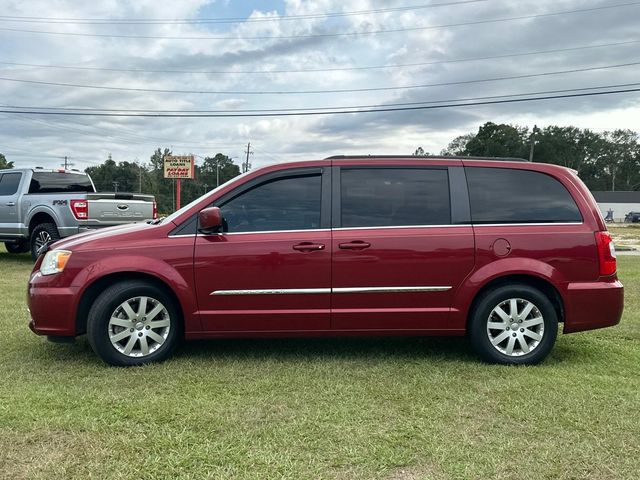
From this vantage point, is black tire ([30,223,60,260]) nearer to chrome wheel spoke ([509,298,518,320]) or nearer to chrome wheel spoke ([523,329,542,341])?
chrome wheel spoke ([509,298,518,320])

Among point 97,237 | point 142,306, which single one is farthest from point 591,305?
point 97,237

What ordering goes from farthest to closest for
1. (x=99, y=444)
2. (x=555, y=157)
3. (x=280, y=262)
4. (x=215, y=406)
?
(x=555, y=157) < (x=280, y=262) < (x=215, y=406) < (x=99, y=444)

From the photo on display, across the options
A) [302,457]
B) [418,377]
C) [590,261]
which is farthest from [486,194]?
[302,457]

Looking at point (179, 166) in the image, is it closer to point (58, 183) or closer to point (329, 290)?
point (58, 183)

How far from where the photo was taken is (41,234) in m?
11.0

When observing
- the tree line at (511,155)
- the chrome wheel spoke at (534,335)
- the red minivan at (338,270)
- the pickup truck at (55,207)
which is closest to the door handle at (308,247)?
the red minivan at (338,270)

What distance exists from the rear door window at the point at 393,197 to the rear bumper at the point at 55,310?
2314 mm

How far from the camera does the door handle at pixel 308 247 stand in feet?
14.3

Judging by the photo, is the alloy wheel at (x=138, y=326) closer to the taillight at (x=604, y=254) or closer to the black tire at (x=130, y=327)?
the black tire at (x=130, y=327)

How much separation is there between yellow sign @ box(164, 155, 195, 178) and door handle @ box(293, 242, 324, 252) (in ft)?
121

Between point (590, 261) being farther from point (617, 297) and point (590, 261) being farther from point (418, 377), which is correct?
point (418, 377)

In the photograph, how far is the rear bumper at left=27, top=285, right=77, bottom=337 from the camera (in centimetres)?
433

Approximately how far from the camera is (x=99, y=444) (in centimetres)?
302

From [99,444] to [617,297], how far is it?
160 inches
